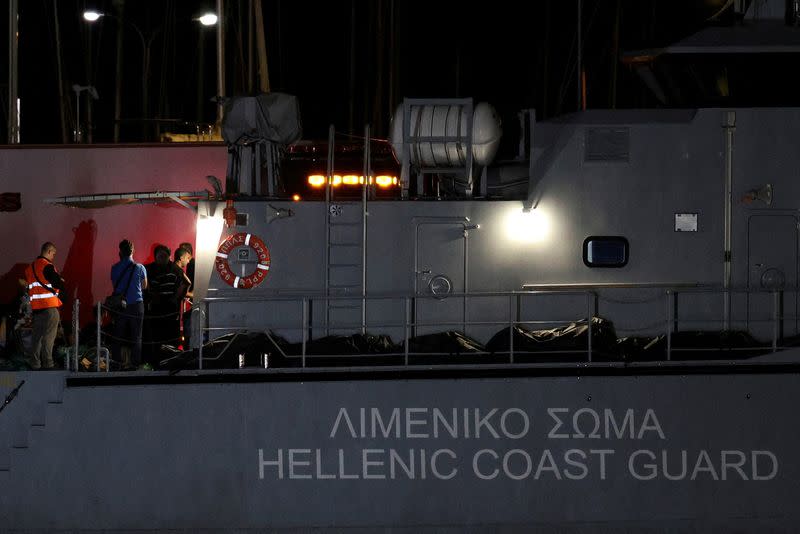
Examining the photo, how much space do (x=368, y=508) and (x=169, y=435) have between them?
185 centimetres

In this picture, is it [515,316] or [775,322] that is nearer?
[775,322]

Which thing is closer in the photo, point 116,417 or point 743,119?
point 116,417

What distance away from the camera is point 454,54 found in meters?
43.2

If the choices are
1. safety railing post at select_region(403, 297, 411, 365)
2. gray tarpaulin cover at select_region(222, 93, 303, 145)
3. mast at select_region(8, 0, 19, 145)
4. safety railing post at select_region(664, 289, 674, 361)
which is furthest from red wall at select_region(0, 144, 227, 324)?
safety railing post at select_region(664, 289, 674, 361)

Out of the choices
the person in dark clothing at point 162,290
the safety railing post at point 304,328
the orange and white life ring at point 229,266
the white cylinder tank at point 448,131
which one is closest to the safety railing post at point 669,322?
the white cylinder tank at point 448,131

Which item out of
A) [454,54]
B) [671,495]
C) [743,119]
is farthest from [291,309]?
[454,54]

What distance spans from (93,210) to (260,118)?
17.4 ft

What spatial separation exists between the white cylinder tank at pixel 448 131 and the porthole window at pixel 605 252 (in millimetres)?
1282

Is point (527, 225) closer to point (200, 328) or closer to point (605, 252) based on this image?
point (605, 252)

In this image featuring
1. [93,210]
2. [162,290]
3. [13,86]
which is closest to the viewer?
[162,290]

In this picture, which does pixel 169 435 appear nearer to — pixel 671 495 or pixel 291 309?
pixel 291 309

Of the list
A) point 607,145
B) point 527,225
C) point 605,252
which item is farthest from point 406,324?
point 607,145

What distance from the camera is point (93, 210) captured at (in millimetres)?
15375

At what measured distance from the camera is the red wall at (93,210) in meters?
15.4
